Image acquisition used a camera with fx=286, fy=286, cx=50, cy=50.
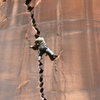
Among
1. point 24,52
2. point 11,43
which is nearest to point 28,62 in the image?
point 24,52

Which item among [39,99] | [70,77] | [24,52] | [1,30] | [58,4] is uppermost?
[58,4]

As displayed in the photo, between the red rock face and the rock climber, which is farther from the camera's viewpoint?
the rock climber

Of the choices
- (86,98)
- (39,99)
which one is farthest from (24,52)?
(86,98)

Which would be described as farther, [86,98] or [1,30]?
[1,30]

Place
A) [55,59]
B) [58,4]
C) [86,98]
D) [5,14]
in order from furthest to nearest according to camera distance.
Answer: [5,14], [58,4], [55,59], [86,98]

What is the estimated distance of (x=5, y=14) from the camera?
3.01m

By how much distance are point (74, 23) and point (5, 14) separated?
78 centimetres

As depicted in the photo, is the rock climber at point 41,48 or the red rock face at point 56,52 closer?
the red rock face at point 56,52

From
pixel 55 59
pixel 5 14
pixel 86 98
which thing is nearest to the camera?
pixel 86 98

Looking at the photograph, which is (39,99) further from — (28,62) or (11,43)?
(11,43)

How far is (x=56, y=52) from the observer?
2.63 meters

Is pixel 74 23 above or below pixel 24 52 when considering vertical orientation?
above

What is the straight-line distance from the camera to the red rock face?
97.9 inches

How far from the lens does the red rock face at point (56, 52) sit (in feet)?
8.16
